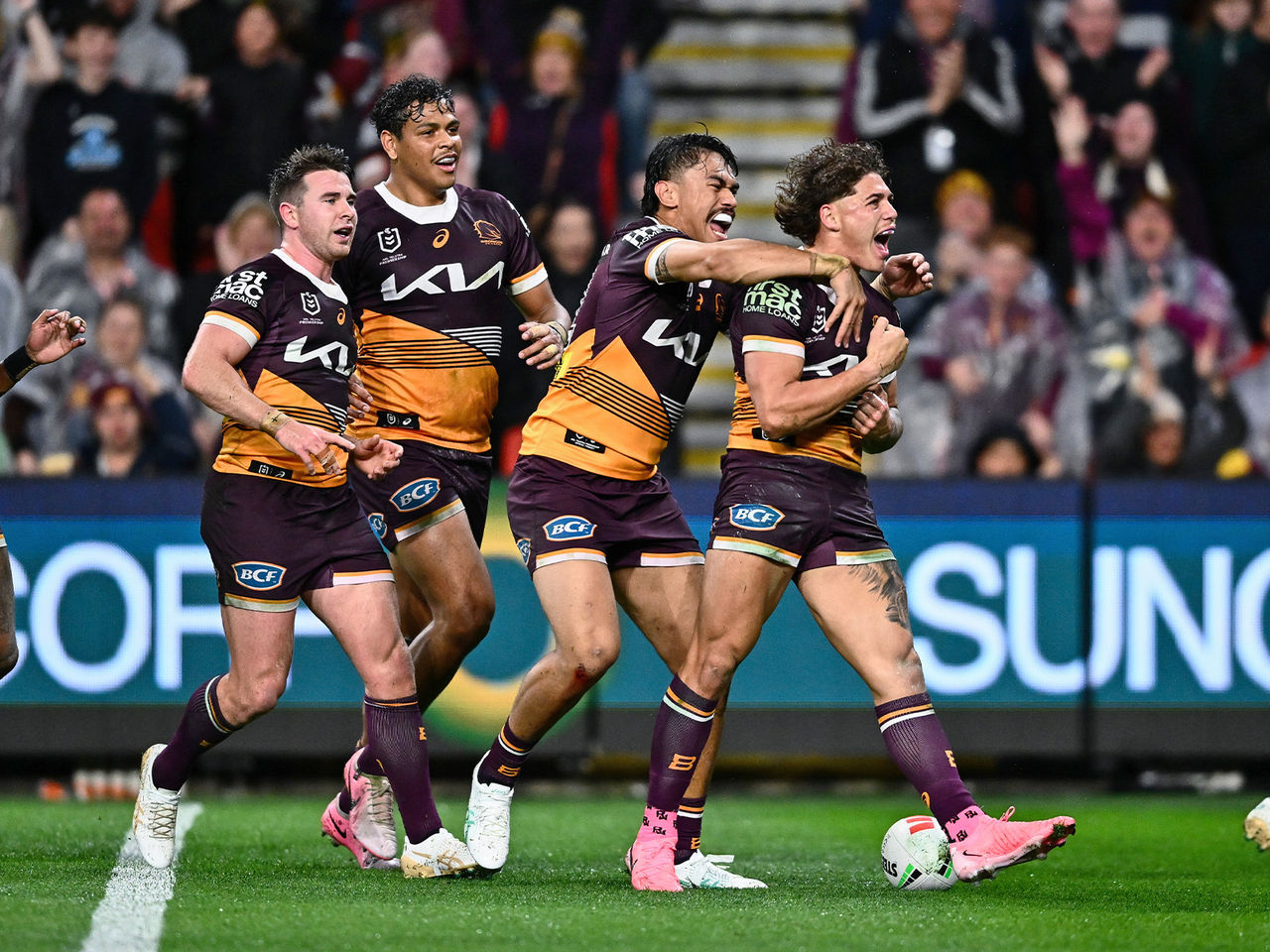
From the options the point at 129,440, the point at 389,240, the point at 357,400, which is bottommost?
the point at 129,440

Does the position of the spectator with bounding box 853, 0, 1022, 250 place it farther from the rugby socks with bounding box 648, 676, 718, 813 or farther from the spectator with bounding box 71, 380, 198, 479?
the rugby socks with bounding box 648, 676, 718, 813

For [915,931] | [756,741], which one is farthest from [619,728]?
[915,931]

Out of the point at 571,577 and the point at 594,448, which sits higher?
the point at 594,448

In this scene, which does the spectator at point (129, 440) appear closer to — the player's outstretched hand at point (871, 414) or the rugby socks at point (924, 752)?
the player's outstretched hand at point (871, 414)

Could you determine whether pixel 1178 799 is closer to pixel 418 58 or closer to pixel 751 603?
pixel 751 603

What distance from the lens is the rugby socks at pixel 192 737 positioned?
615cm

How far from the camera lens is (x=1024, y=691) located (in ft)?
30.7

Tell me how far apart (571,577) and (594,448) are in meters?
0.46

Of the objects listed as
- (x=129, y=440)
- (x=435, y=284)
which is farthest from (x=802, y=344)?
(x=129, y=440)

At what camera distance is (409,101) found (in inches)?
255

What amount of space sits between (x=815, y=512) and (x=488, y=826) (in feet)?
4.94

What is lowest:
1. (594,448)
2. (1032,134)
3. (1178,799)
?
(1178,799)

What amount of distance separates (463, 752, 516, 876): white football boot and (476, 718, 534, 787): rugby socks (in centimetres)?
3

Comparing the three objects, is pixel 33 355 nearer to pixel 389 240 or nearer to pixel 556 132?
pixel 389 240
